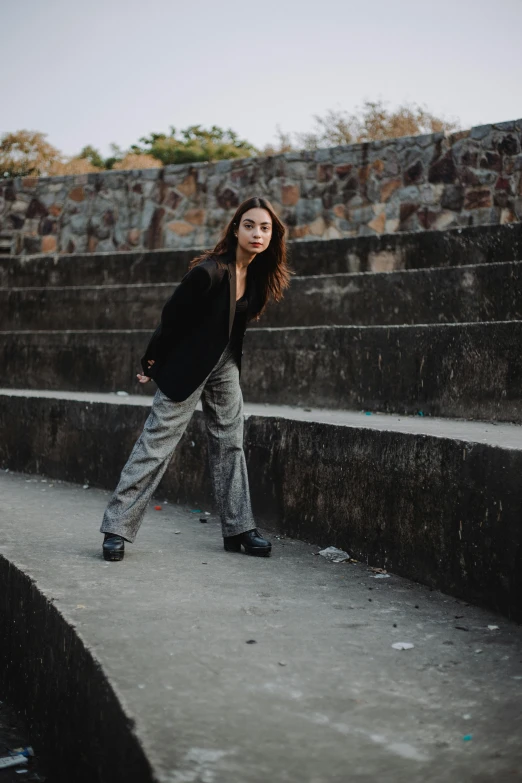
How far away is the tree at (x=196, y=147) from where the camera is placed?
34438 millimetres

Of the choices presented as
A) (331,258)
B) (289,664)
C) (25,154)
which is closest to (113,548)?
(289,664)

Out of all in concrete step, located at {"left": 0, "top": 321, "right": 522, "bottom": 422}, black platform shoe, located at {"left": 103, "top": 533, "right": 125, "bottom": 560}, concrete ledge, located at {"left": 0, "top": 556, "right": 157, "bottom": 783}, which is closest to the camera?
concrete ledge, located at {"left": 0, "top": 556, "right": 157, "bottom": 783}

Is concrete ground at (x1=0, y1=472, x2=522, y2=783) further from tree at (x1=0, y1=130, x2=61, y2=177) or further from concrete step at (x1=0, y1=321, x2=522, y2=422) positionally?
tree at (x1=0, y1=130, x2=61, y2=177)

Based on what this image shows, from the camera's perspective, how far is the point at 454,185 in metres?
8.52

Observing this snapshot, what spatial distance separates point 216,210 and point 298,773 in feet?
28.6

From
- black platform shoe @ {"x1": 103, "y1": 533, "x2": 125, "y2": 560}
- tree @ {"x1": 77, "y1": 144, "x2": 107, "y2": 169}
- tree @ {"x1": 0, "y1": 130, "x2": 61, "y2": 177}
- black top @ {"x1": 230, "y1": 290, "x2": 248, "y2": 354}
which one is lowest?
black platform shoe @ {"x1": 103, "y1": 533, "x2": 125, "y2": 560}

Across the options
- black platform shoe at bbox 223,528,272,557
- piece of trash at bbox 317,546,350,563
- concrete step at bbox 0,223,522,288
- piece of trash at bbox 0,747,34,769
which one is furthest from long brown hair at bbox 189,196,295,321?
concrete step at bbox 0,223,522,288

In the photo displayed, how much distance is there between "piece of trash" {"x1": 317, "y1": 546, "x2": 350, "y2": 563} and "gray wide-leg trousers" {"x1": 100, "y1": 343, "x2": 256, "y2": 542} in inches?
13.2

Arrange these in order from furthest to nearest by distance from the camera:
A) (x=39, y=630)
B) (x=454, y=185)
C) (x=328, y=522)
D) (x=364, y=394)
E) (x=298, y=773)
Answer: (x=454, y=185), (x=364, y=394), (x=328, y=522), (x=39, y=630), (x=298, y=773)

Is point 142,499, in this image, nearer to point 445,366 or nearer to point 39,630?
point 39,630

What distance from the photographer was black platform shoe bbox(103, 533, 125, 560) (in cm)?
347

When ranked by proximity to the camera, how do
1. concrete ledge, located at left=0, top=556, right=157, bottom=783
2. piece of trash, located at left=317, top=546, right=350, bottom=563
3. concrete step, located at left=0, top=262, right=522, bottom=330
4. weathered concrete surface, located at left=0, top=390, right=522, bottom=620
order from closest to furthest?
1. concrete ledge, located at left=0, top=556, right=157, bottom=783
2. weathered concrete surface, located at left=0, top=390, right=522, bottom=620
3. piece of trash, located at left=317, top=546, right=350, bottom=563
4. concrete step, located at left=0, top=262, right=522, bottom=330

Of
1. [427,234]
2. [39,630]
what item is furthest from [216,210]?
[39,630]

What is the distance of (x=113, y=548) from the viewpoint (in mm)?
3480
